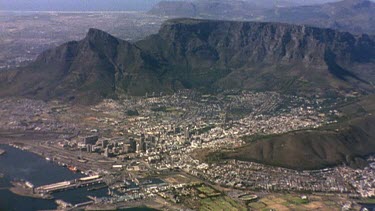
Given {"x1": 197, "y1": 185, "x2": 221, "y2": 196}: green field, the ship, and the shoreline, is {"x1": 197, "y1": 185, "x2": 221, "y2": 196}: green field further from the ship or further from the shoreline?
the shoreline

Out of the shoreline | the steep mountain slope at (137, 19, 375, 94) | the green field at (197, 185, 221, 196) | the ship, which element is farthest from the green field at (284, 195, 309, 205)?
the steep mountain slope at (137, 19, 375, 94)

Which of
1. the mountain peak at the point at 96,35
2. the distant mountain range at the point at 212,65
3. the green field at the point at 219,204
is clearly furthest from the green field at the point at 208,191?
the mountain peak at the point at 96,35

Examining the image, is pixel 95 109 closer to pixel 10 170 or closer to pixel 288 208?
pixel 10 170

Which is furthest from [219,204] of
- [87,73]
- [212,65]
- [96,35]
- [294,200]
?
[96,35]

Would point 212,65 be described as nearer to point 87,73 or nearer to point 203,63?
point 203,63

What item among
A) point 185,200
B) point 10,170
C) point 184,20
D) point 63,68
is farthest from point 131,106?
point 184,20

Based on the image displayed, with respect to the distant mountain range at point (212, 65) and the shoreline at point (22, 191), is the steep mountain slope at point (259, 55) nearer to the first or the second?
the distant mountain range at point (212, 65)

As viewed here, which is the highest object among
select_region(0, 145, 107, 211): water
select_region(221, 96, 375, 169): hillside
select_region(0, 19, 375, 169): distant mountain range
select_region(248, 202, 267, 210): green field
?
select_region(0, 19, 375, 169): distant mountain range
